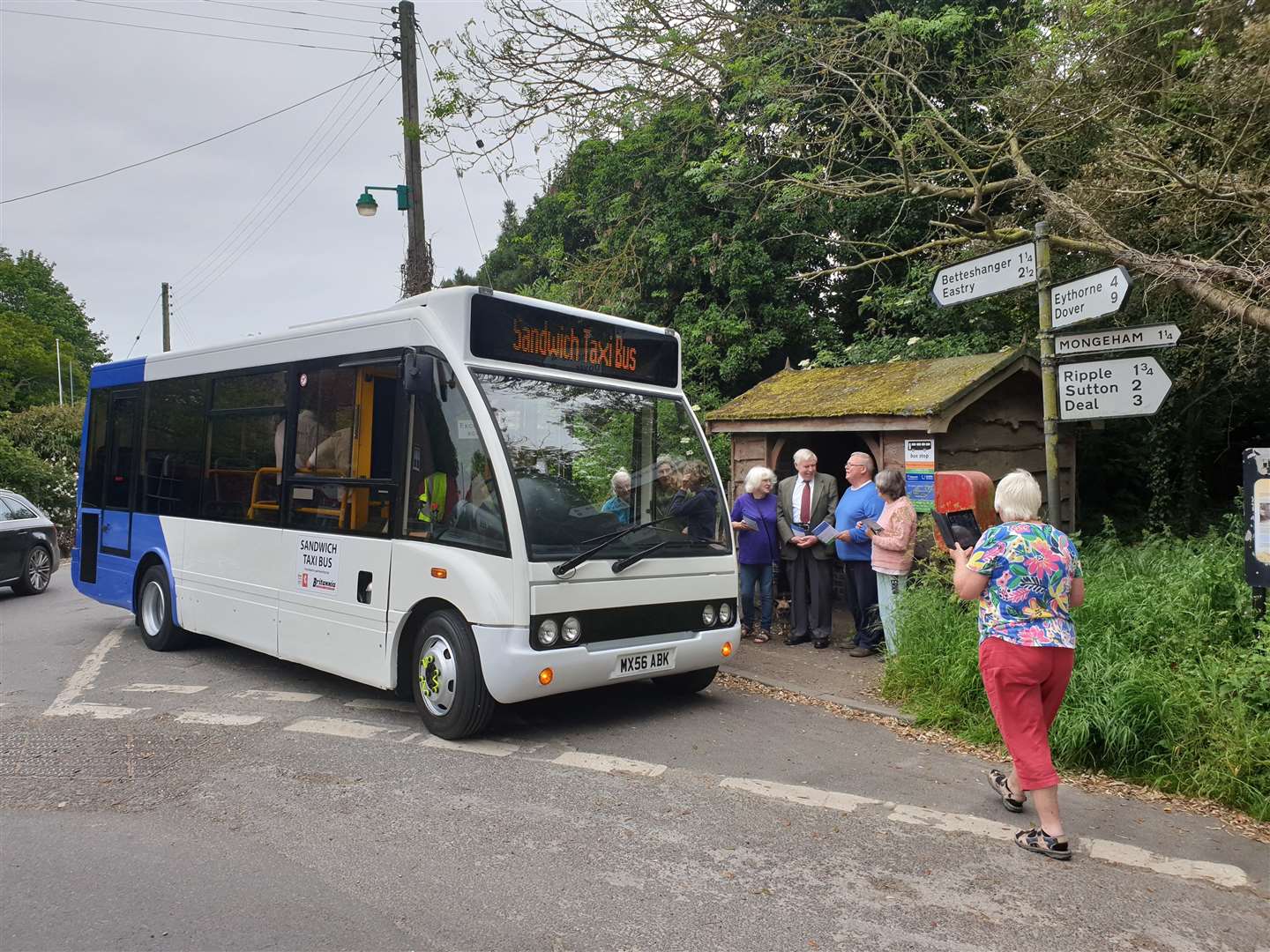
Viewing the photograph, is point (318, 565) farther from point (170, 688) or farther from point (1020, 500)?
point (1020, 500)

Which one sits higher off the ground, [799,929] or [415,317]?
[415,317]

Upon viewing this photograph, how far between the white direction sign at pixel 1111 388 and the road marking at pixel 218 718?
19.4 feet

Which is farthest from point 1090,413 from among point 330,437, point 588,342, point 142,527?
point 142,527

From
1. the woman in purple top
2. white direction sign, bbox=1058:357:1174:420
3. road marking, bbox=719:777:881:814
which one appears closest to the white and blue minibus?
road marking, bbox=719:777:881:814

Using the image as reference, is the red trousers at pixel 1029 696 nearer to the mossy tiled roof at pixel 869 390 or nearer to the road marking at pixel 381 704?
the road marking at pixel 381 704

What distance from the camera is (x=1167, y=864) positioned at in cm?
397

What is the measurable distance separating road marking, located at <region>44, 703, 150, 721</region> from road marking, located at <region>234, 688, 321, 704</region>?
706mm

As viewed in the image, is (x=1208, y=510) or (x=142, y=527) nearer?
(x=142, y=527)

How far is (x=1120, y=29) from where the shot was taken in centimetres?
976

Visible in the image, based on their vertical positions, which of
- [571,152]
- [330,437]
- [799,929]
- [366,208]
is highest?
[571,152]

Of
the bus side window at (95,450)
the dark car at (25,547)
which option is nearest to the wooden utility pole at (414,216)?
the bus side window at (95,450)

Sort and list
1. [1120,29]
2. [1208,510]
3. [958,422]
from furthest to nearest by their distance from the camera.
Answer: [1208,510]
[1120,29]
[958,422]

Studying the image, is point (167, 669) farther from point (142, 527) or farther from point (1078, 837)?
point (1078, 837)

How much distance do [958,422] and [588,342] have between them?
13.9ft
